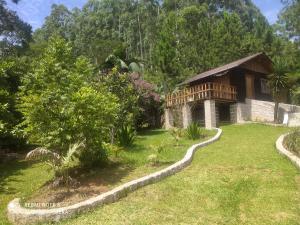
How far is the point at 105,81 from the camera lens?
20.2 metres

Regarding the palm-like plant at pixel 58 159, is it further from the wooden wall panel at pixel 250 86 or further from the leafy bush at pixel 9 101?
the wooden wall panel at pixel 250 86

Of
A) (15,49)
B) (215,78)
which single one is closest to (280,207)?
(215,78)

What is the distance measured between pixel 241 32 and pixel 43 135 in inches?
1456

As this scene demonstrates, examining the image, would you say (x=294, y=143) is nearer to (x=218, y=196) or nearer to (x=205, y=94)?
(x=218, y=196)

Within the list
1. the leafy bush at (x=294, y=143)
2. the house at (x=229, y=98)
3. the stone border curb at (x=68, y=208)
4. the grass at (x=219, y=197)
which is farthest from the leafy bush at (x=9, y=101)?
the leafy bush at (x=294, y=143)

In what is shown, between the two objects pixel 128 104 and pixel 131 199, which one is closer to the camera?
pixel 131 199

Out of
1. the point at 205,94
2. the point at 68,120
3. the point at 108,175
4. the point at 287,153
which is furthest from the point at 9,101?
the point at 205,94

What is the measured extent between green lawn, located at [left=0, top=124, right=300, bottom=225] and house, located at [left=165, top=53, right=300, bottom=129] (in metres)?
11.1

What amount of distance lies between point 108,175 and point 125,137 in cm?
530

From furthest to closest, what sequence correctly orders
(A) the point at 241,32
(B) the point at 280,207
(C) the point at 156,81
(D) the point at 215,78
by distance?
(A) the point at 241,32, (C) the point at 156,81, (D) the point at 215,78, (B) the point at 280,207

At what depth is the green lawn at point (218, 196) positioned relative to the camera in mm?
8422

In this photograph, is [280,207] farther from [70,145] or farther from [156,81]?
[156,81]

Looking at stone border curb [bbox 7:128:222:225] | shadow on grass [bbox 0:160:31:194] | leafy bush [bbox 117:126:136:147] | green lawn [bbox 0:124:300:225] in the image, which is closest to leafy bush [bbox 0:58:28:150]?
shadow on grass [bbox 0:160:31:194]

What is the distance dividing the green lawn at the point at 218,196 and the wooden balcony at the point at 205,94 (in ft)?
36.2
